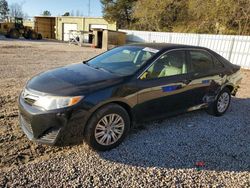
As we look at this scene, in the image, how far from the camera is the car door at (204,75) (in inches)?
183

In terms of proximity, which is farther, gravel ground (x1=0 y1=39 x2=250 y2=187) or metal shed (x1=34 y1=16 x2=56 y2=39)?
metal shed (x1=34 y1=16 x2=56 y2=39)

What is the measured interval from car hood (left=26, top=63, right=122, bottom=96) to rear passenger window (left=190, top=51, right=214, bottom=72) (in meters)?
1.80

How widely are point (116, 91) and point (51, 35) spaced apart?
142ft

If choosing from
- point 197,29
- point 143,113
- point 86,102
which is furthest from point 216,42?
point 86,102

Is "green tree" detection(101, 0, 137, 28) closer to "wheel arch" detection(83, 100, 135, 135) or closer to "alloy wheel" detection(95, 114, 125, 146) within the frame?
"wheel arch" detection(83, 100, 135, 135)

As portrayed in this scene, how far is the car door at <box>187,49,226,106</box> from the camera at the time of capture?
15.2 ft

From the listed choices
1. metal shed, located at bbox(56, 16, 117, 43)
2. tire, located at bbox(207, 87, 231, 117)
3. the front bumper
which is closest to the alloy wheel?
the front bumper

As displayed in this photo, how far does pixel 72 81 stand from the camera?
3.50 meters

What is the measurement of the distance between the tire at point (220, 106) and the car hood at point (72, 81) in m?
2.57

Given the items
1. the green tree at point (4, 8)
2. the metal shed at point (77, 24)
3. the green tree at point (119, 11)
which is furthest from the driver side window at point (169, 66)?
the green tree at point (4, 8)

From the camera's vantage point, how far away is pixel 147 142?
392cm

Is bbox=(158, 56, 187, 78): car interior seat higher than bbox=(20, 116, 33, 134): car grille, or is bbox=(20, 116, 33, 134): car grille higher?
bbox=(158, 56, 187, 78): car interior seat

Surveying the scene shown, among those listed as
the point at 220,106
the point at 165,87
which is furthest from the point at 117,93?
the point at 220,106

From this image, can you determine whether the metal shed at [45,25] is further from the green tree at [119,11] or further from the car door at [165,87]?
the car door at [165,87]
